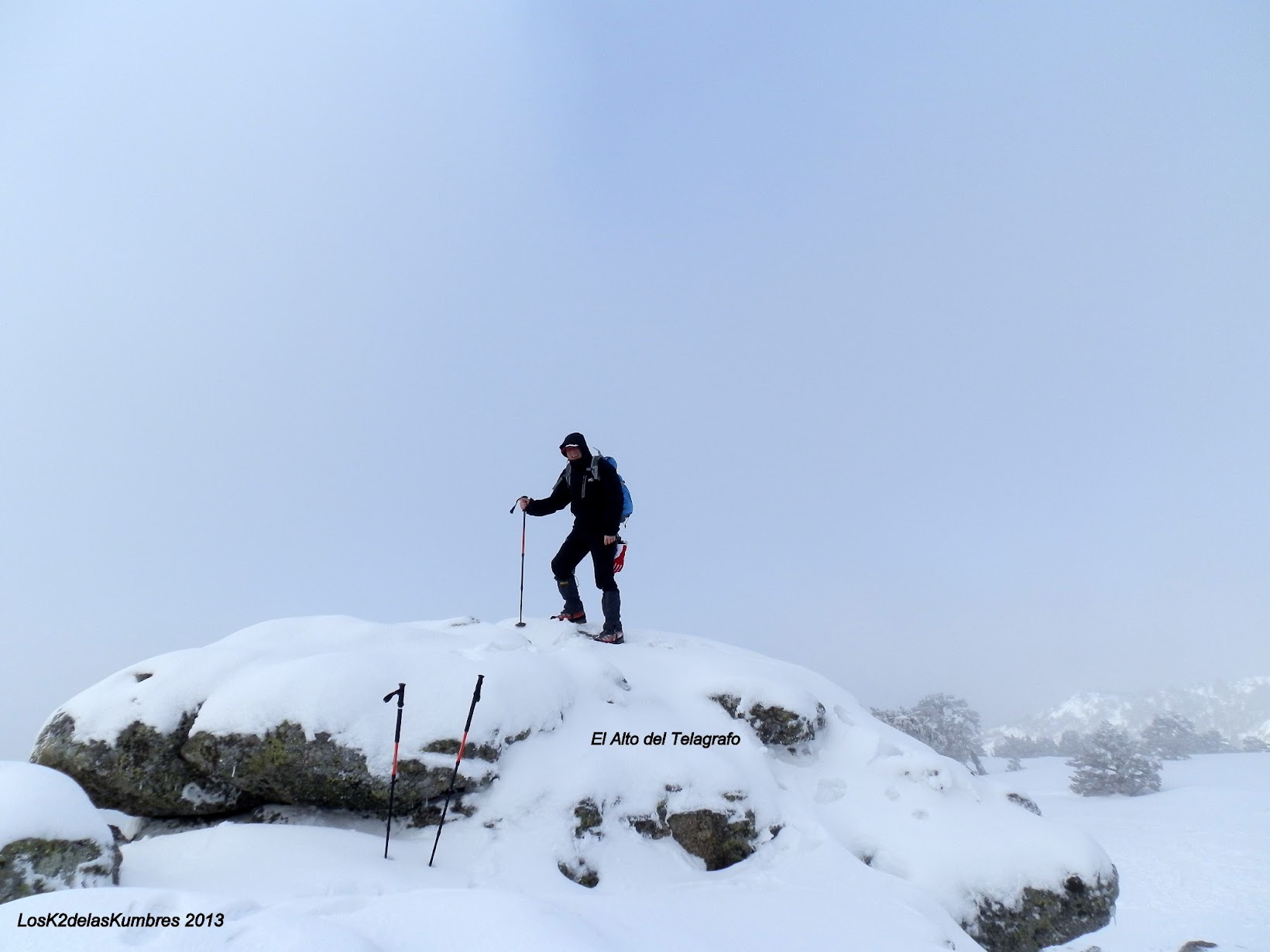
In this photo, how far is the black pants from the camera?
12023mm

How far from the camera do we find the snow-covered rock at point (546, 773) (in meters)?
7.10

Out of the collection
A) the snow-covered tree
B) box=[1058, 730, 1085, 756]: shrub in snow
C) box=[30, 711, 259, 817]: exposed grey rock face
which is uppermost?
box=[30, 711, 259, 817]: exposed grey rock face

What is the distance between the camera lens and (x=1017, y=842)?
27.3ft

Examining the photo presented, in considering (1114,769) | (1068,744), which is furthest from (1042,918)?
(1068,744)

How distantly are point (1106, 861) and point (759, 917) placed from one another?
20.3 ft

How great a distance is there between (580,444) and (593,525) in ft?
5.71

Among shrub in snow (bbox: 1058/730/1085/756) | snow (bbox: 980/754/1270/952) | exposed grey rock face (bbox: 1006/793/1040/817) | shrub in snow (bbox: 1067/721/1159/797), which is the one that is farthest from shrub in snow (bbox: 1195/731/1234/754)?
exposed grey rock face (bbox: 1006/793/1040/817)

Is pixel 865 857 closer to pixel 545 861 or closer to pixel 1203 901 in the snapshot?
pixel 545 861

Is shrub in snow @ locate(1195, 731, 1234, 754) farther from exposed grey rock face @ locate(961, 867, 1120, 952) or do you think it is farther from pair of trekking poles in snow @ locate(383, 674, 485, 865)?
pair of trekking poles in snow @ locate(383, 674, 485, 865)

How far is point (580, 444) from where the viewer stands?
39.9 ft

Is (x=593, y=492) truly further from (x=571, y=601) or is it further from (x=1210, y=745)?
(x=1210, y=745)

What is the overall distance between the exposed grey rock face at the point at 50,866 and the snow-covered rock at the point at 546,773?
223 centimetres

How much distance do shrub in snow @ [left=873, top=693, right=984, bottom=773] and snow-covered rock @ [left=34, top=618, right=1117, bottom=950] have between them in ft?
131

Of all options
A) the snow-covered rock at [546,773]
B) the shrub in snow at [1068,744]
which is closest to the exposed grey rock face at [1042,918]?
the snow-covered rock at [546,773]
